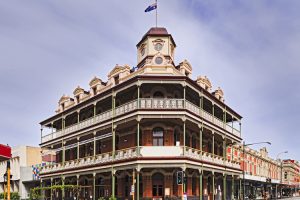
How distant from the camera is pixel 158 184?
3616cm

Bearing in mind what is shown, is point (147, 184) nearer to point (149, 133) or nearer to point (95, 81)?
point (149, 133)

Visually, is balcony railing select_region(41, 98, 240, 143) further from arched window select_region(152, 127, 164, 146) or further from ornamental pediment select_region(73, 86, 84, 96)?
ornamental pediment select_region(73, 86, 84, 96)

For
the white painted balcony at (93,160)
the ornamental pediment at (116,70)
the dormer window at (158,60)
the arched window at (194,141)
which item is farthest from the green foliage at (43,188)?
the dormer window at (158,60)

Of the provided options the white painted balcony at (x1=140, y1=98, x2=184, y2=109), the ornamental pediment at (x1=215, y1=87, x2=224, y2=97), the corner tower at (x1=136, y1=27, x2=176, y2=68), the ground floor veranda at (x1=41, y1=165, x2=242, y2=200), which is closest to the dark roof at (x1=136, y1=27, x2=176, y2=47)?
the corner tower at (x1=136, y1=27, x2=176, y2=68)

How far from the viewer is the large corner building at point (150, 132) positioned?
113ft

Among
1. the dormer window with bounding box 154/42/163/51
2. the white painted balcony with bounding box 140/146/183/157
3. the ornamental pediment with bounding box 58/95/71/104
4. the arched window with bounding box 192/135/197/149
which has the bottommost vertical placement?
the white painted balcony with bounding box 140/146/183/157

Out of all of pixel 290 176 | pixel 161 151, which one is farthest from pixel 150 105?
pixel 290 176

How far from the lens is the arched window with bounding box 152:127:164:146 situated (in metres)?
36.7

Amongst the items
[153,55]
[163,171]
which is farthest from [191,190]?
[153,55]

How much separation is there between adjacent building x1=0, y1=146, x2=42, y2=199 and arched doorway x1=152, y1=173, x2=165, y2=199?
31.0m

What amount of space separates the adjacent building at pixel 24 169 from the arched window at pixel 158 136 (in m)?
31.5

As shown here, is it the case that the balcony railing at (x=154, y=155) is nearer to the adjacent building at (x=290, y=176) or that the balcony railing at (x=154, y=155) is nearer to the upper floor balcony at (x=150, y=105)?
the upper floor balcony at (x=150, y=105)

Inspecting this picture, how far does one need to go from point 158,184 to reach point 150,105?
7.42 meters

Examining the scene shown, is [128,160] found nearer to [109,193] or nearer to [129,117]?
[129,117]
